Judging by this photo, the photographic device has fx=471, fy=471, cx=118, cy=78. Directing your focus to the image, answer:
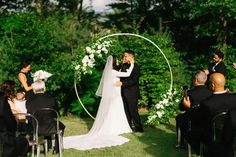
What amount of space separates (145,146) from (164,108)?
2192 millimetres

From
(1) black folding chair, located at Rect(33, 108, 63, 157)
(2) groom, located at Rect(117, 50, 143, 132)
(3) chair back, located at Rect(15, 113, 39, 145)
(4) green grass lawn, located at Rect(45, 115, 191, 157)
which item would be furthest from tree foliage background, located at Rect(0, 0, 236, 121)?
(3) chair back, located at Rect(15, 113, 39, 145)

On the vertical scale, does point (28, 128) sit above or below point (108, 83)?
below

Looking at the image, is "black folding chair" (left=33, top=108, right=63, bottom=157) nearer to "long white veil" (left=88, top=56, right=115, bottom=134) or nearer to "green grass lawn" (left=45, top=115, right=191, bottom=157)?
"green grass lawn" (left=45, top=115, right=191, bottom=157)

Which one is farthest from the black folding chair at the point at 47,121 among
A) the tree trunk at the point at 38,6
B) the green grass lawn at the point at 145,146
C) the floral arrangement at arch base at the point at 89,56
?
the tree trunk at the point at 38,6

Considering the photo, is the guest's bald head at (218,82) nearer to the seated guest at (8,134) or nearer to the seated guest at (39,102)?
the seated guest at (8,134)

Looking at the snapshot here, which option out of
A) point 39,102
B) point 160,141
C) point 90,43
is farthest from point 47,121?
point 90,43

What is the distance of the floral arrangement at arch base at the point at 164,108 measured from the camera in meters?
11.3

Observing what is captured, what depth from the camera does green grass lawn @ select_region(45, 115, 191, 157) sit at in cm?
874

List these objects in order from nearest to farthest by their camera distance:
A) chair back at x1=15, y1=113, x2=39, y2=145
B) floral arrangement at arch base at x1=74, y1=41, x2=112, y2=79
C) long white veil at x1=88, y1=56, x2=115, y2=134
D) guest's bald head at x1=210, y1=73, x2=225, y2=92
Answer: guest's bald head at x1=210, y1=73, x2=225, y2=92 < chair back at x1=15, y1=113, x2=39, y2=145 < long white veil at x1=88, y1=56, x2=115, y2=134 < floral arrangement at arch base at x1=74, y1=41, x2=112, y2=79

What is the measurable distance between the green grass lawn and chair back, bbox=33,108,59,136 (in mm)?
844

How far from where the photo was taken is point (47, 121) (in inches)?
316

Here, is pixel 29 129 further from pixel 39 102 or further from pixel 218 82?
pixel 218 82

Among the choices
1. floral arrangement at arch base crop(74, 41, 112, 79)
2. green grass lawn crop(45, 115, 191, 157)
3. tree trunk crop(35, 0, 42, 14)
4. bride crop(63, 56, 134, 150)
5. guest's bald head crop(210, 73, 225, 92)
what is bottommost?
green grass lawn crop(45, 115, 191, 157)

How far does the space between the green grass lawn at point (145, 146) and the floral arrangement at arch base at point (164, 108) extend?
23cm
